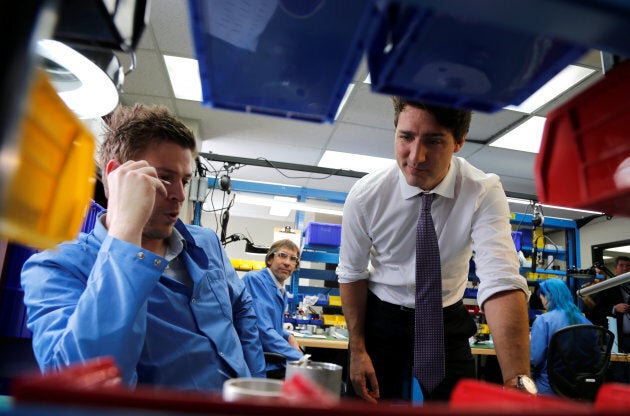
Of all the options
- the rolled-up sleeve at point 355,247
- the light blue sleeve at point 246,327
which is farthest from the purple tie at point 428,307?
the light blue sleeve at point 246,327

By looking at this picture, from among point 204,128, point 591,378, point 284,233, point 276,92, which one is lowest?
point 591,378

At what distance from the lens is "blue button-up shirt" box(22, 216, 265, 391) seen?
0.70m

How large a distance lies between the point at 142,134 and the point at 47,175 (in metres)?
0.77

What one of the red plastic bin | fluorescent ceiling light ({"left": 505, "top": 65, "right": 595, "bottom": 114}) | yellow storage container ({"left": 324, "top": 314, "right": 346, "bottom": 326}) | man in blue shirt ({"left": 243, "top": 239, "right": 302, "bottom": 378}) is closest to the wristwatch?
the red plastic bin

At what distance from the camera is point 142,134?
1028mm

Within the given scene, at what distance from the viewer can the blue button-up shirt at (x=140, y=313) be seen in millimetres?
696

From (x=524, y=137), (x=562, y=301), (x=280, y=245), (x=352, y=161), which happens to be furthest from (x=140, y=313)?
(x=352, y=161)

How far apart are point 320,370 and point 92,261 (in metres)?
0.66

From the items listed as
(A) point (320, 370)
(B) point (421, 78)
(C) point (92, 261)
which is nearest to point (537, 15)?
(B) point (421, 78)

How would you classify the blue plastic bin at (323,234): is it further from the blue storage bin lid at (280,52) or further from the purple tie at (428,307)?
the blue storage bin lid at (280,52)

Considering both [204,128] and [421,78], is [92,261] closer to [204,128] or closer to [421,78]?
[421,78]

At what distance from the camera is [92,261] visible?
36.9 inches

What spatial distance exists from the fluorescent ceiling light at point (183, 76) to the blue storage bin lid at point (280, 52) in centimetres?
287

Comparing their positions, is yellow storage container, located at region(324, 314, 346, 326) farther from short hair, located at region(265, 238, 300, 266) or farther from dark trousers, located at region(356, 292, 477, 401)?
dark trousers, located at region(356, 292, 477, 401)
